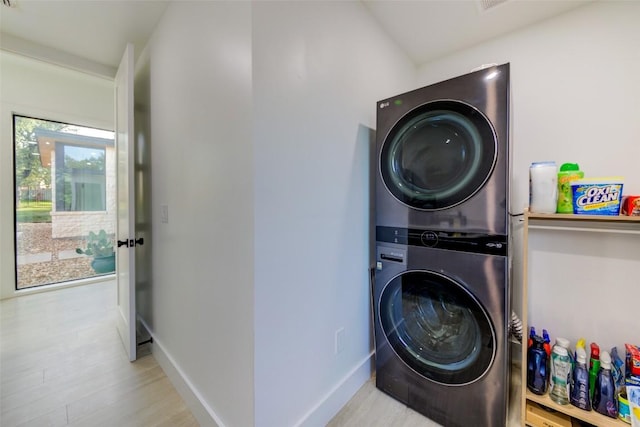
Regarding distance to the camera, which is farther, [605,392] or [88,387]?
[88,387]

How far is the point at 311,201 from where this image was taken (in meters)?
1.20

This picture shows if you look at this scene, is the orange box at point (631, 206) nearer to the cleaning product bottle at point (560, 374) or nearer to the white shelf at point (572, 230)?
the white shelf at point (572, 230)

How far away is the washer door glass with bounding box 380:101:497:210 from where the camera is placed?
1.13 m

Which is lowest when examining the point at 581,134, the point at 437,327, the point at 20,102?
the point at 437,327

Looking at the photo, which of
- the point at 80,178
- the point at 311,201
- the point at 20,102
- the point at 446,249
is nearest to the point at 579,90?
the point at 446,249

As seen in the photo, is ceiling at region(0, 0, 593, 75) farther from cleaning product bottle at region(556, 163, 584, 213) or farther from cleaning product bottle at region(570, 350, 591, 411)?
cleaning product bottle at region(570, 350, 591, 411)

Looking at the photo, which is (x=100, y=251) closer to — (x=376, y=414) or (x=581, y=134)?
(x=376, y=414)

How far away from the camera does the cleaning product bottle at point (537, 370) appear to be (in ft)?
4.09

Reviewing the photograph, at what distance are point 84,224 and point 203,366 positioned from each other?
362cm

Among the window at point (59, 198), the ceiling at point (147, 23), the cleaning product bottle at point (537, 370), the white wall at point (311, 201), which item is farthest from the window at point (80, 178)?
the cleaning product bottle at point (537, 370)

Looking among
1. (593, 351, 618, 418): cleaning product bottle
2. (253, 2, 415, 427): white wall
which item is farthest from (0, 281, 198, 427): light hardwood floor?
(593, 351, 618, 418): cleaning product bottle

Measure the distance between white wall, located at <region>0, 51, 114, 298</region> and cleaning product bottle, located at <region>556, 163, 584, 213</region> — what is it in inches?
160

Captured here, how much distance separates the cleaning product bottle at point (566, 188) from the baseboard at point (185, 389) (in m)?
1.94

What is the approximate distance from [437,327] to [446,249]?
0.46 metres
